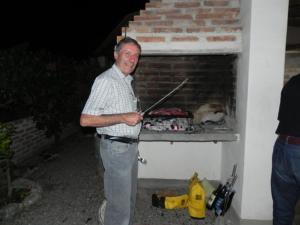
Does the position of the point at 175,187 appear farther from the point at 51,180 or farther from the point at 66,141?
the point at 66,141

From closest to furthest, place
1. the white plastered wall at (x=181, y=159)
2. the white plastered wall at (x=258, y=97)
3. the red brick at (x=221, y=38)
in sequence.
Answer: the white plastered wall at (x=258, y=97)
the red brick at (x=221, y=38)
the white plastered wall at (x=181, y=159)

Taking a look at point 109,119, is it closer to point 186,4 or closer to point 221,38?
point 221,38

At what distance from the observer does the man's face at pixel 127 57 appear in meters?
2.83

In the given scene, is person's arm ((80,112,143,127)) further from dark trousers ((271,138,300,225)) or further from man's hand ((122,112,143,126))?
dark trousers ((271,138,300,225))

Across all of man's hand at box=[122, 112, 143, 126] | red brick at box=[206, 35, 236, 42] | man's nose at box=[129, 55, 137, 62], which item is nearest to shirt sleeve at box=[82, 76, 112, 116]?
man's hand at box=[122, 112, 143, 126]

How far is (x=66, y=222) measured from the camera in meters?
4.09

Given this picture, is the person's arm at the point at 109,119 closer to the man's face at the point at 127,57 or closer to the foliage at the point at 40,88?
the man's face at the point at 127,57

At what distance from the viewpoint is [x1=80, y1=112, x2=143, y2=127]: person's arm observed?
8.74ft

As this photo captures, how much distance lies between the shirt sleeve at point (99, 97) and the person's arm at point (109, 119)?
0.18 ft

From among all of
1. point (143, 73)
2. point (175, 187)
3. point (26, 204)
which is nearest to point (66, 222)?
point (26, 204)

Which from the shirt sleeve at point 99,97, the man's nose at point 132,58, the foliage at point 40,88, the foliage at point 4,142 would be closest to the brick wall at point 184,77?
the man's nose at point 132,58

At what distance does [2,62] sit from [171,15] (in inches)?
180

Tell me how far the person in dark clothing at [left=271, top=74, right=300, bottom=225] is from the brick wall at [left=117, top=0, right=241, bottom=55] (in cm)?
112

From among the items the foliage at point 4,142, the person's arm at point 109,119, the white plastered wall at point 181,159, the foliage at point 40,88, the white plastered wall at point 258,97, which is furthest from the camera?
the foliage at point 40,88
